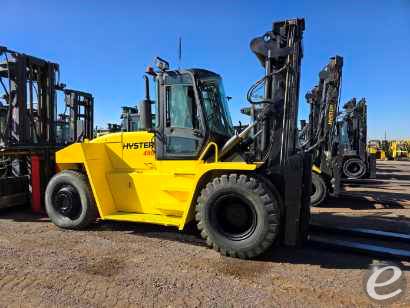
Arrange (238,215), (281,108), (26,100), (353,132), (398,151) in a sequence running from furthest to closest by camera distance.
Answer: (398,151) → (353,132) → (26,100) → (281,108) → (238,215)

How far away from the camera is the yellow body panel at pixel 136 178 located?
551 centimetres

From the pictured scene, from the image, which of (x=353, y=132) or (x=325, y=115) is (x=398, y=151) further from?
(x=325, y=115)

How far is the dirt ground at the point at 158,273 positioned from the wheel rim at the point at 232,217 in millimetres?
373

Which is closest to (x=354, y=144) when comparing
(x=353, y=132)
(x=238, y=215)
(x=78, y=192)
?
(x=353, y=132)

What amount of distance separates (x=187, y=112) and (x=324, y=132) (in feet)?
18.7

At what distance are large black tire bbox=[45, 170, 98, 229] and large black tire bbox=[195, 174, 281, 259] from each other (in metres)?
2.30

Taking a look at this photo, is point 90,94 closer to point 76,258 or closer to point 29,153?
point 29,153

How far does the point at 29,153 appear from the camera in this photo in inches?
309

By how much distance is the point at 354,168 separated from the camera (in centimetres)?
1510

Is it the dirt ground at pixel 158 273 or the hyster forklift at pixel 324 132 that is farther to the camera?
the hyster forklift at pixel 324 132

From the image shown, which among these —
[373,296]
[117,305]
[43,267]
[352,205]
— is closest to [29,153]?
[43,267]

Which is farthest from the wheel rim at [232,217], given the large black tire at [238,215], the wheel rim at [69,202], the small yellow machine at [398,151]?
the small yellow machine at [398,151]

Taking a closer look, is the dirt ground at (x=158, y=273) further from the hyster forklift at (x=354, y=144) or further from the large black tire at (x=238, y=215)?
the hyster forklift at (x=354, y=144)

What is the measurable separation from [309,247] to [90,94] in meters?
8.01
